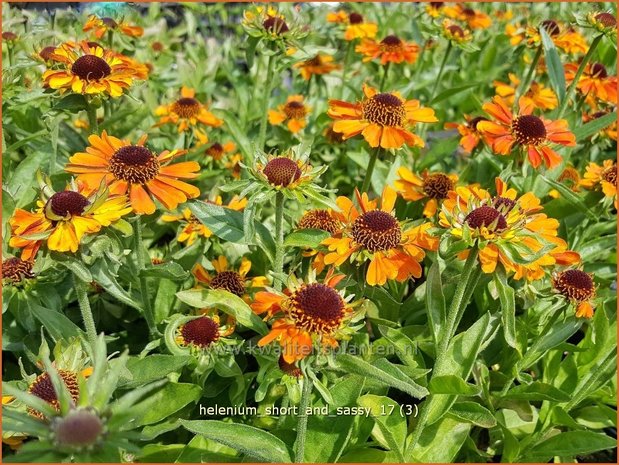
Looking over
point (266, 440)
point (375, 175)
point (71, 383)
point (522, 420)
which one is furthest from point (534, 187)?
point (71, 383)

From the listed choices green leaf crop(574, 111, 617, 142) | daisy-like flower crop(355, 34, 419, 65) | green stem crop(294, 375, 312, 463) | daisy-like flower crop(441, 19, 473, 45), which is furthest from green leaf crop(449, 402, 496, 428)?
daisy-like flower crop(441, 19, 473, 45)

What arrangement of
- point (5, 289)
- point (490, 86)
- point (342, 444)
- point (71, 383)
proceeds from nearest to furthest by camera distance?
point (71, 383), point (342, 444), point (5, 289), point (490, 86)

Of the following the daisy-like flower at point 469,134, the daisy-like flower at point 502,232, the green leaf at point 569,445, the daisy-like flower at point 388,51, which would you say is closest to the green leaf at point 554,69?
the daisy-like flower at point 469,134

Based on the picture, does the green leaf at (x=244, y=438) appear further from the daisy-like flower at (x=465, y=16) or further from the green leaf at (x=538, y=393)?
the daisy-like flower at (x=465, y=16)

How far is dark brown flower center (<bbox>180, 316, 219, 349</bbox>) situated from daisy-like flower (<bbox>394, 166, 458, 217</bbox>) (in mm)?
826

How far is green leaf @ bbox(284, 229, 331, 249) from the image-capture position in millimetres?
1668

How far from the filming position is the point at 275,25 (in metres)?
2.37

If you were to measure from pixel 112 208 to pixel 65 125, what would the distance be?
53.5 inches

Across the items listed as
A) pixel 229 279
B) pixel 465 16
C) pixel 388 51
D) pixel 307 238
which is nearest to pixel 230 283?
pixel 229 279

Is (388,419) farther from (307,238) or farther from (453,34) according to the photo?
(453,34)

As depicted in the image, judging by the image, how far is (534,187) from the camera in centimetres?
240

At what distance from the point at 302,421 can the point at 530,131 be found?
120 centimetres

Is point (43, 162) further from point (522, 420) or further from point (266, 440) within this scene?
point (522, 420)

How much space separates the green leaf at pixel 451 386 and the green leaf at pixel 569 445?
0.47m
